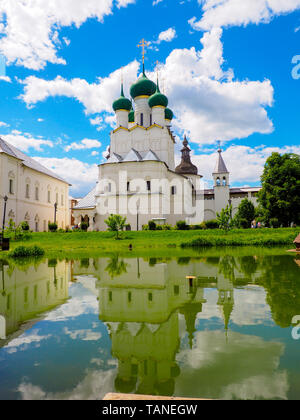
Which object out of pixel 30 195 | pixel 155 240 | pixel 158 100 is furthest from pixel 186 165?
pixel 155 240

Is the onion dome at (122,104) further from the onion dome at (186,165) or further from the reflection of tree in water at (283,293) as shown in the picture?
the reflection of tree in water at (283,293)

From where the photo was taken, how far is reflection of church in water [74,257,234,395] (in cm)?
295

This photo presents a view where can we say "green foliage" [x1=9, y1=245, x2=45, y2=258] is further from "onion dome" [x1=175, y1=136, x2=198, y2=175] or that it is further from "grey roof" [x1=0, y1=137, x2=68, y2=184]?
"onion dome" [x1=175, y1=136, x2=198, y2=175]

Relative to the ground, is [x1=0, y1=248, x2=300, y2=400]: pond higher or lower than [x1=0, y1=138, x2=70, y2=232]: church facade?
lower

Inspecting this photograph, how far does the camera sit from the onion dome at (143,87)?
4038 centimetres

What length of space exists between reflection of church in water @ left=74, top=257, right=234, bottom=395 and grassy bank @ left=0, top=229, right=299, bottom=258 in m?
12.7

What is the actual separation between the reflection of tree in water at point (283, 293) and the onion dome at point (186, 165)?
43.8 m

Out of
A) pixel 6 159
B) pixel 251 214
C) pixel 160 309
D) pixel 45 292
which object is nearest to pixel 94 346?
pixel 160 309

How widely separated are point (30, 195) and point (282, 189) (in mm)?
29265

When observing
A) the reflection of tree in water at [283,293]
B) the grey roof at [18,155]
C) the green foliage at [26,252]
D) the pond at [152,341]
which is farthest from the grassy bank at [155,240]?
the pond at [152,341]

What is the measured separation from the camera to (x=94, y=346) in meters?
3.70

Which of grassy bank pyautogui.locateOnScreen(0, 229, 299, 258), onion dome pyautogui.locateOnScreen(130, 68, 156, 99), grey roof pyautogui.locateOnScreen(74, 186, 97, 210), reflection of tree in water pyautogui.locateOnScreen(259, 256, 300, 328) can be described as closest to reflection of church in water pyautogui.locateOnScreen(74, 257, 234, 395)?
reflection of tree in water pyautogui.locateOnScreen(259, 256, 300, 328)
